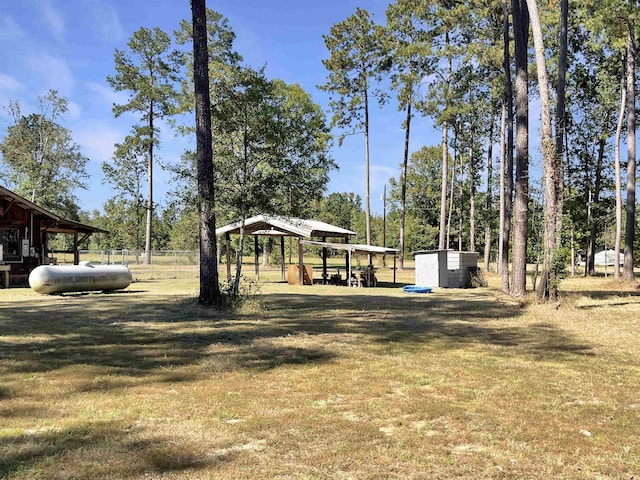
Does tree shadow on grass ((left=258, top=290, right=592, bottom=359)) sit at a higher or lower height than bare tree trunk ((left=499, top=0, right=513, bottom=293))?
lower

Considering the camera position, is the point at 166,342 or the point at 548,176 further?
the point at 548,176

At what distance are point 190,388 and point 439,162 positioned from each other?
55898mm

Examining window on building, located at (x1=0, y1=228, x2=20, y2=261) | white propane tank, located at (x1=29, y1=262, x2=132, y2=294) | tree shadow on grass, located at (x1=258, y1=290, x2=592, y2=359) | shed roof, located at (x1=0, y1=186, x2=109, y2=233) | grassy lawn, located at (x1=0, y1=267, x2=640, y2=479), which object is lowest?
tree shadow on grass, located at (x1=258, y1=290, x2=592, y2=359)

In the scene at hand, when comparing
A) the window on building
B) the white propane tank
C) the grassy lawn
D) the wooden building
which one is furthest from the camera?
the window on building

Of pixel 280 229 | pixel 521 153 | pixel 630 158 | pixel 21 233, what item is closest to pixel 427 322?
pixel 521 153

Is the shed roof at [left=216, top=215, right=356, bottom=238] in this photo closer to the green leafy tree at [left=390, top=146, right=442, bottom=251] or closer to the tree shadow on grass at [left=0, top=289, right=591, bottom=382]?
the tree shadow on grass at [left=0, top=289, right=591, bottom=382]

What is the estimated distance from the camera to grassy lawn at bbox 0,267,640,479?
3.20 meters

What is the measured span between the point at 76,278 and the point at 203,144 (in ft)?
25.1

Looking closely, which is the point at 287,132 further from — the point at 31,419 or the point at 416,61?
the point at 416,61

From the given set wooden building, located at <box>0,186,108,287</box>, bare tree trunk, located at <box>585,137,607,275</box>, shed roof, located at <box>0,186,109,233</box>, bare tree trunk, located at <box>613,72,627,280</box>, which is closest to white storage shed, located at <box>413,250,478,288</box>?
bare tree trunk, located at <box>613,72,627,280</box>

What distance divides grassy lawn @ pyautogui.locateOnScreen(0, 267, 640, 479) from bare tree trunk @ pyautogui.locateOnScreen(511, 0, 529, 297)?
170 inches

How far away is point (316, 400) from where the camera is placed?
4.67 m

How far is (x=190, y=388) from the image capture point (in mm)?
5031

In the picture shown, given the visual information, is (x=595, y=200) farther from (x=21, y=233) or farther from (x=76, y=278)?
(x=21, y=233)
